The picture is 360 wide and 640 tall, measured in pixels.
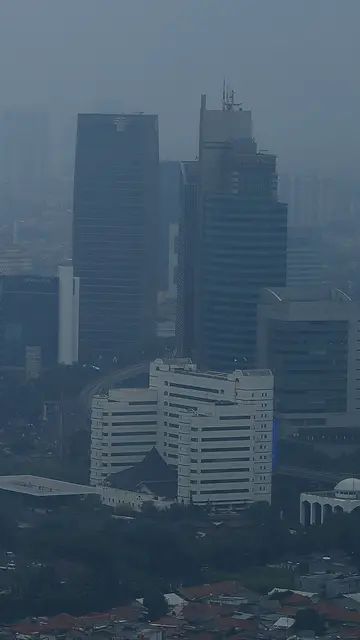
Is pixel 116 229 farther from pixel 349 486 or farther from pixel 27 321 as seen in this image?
pixel 349 486

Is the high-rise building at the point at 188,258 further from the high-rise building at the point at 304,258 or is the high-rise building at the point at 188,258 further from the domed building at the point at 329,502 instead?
the domed building at the point at 329,502

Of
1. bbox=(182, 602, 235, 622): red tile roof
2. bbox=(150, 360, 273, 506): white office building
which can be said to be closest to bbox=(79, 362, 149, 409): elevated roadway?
bbox=(150, 360, 273, 506): white office building

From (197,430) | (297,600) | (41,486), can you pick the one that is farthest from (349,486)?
A: (297,600)

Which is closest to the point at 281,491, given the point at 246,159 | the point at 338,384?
the point at 338,384

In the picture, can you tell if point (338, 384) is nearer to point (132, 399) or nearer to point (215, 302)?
point (215, 302)

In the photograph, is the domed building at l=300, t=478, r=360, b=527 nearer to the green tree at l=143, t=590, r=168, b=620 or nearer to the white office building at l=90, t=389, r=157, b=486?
the white office building at l=90, t=389, r=157, b=486

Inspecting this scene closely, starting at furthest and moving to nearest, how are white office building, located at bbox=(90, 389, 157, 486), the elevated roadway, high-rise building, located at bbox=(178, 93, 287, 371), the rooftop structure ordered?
Answer: 1. the elevated roadway
2. high-rise building, located at bbox=(178, 93, 287, 371)
3. white office building, located at bbox=(90, 389, 157, 486)
4. the rooftop structure
